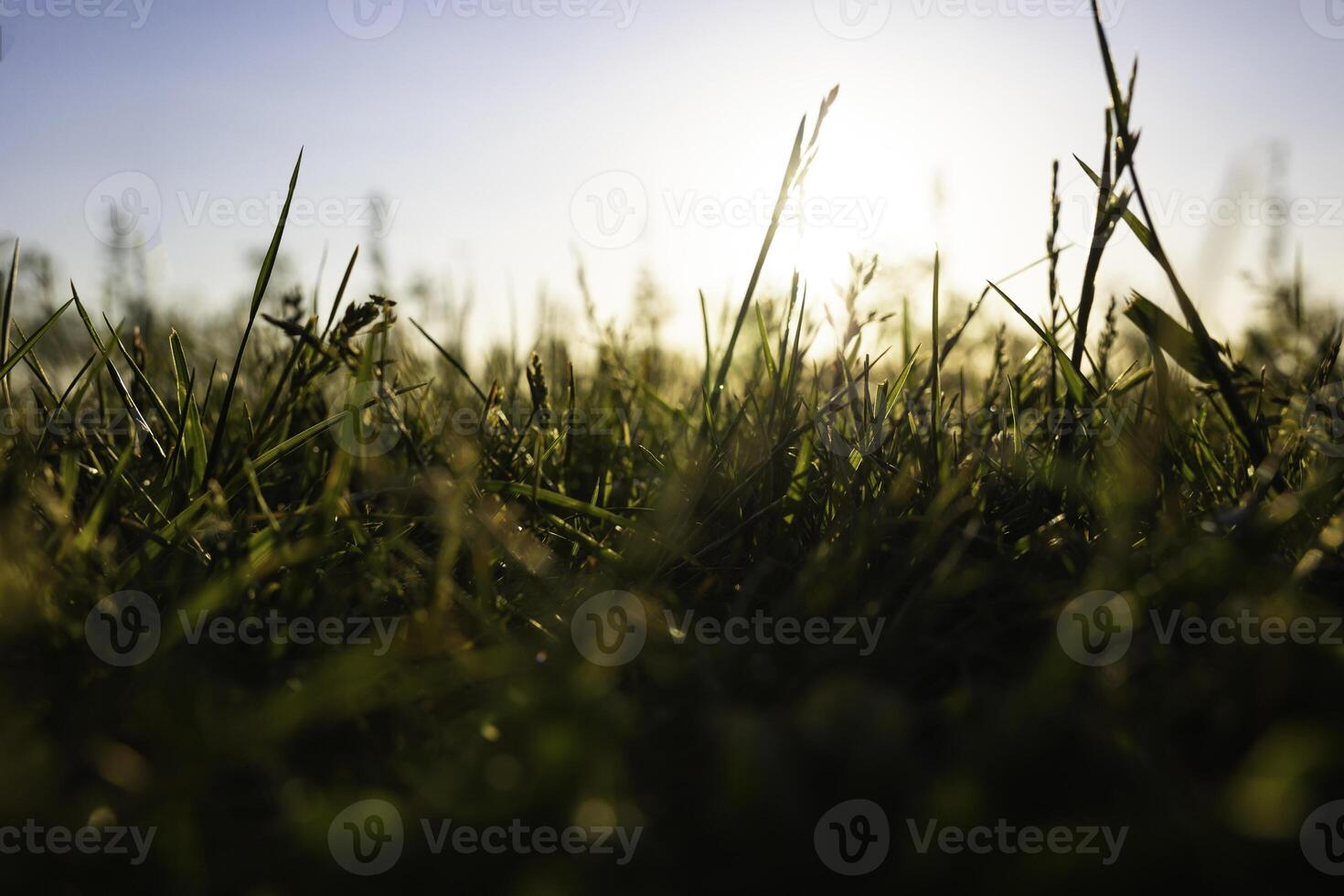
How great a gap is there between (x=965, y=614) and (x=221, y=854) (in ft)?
3.10

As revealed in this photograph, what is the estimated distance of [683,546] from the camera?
131 cm

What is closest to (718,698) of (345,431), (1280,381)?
(345,431)

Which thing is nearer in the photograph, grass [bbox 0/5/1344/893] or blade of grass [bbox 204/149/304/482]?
grass [bbox 0/5/1344/893]

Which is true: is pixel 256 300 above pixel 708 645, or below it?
above

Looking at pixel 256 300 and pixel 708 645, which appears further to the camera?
pixel 256 300

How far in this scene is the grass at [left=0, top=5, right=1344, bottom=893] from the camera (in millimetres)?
691

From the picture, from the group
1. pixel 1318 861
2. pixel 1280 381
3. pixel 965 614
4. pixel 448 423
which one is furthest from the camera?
pixel 448 423

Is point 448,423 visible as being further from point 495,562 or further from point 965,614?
point 965,614

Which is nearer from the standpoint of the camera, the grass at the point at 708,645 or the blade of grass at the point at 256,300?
the grass at the point at 708,645

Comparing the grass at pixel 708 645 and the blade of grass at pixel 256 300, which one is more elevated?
the blade of grass at pixel 256 300

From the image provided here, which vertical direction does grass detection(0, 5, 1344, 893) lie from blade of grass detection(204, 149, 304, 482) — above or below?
below

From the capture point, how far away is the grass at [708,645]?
0.69 metres

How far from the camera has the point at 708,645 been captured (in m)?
1.01

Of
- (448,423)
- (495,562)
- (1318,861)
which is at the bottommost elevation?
(1318,861)
